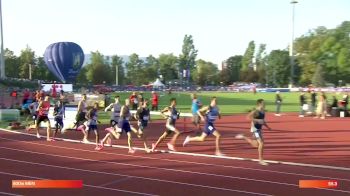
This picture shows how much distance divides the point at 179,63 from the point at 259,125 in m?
126

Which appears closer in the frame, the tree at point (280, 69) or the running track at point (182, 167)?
the running track at point (182, 167)

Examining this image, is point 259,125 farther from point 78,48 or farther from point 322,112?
point 78,48

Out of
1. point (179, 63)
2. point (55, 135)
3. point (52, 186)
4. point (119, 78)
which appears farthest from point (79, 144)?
point (179, 63)

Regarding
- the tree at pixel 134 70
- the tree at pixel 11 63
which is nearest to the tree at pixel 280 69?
the tree at pixel 134 70

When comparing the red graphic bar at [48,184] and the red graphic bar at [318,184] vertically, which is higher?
the red graphic bar at [318,184]

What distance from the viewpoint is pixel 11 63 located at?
338ft

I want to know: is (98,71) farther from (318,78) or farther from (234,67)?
(318,78)

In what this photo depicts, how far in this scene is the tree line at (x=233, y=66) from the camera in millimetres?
107250

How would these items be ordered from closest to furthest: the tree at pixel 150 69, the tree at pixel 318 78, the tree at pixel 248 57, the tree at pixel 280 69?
1. the tree at pixel 318 78
2. the tree at pixel 280 69
3. the tree at pixel 150 69
4. the tree at pixel 248 57

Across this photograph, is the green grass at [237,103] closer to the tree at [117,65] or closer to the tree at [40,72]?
the tree at [40,72]

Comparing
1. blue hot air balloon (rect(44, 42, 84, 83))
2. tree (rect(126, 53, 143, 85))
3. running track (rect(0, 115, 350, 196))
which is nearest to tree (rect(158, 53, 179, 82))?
tree (rect(126, 53, 143, 85))

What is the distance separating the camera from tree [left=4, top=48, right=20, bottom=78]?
10131 centimetres

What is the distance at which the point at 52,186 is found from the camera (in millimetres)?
10047

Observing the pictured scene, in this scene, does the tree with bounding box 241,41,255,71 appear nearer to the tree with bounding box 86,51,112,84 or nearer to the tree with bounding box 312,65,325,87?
the tree with bounding box 312,65,325,87
